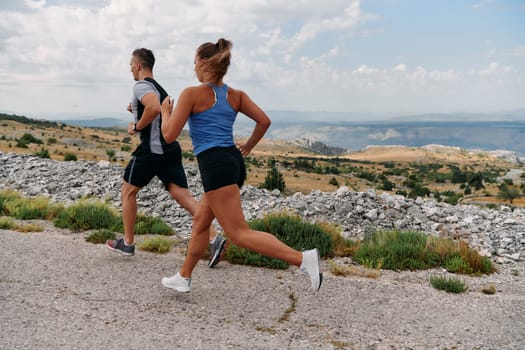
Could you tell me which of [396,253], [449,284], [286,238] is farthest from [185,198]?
[449,284]

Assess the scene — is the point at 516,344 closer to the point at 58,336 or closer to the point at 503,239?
the point at 58,336

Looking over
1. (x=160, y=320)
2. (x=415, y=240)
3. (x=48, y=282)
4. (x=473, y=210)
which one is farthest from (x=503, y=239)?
(x=48, y=282)

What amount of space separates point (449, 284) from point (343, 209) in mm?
A: 4457

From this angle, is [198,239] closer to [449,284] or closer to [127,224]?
[127,224]

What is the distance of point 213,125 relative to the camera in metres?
4.18

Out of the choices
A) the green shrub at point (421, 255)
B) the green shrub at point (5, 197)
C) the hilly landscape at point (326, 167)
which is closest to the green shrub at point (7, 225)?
the green shrub at point (5, 197)

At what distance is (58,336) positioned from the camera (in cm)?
372

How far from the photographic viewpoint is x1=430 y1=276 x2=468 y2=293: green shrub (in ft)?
16.5

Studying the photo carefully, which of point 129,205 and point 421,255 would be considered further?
point 421,255

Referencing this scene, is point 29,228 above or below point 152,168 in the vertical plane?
below

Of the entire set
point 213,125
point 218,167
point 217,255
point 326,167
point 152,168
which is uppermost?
point 213,125

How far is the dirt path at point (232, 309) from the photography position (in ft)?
12.4

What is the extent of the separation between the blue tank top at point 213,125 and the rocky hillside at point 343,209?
3.60m

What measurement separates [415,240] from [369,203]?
327 cm
